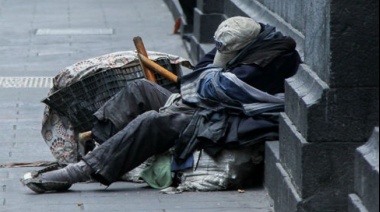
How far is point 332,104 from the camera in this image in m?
4.70

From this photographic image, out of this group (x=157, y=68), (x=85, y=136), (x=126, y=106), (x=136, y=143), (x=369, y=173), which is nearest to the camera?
(x=369, y=173)

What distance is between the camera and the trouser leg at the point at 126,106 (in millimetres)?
6566

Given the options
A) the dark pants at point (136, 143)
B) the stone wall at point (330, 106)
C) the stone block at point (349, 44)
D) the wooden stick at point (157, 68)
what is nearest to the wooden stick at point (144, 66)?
the wooden stick at point (157, 68)

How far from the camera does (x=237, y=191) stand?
20.4ft

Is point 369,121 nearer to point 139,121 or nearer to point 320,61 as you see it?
point 320,61

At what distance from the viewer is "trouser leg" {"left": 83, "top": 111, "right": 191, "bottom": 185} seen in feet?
20.1

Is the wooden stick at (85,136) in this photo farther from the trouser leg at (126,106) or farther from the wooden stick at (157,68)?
the wooden stick at (157,68)

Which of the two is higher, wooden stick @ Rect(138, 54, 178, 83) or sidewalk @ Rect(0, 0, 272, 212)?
wooden stick @ Rect(138, 54, 178, 83)

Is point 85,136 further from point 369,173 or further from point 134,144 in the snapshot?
point 369,173

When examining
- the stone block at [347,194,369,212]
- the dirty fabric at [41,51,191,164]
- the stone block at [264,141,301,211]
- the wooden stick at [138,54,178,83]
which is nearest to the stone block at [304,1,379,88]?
the stone block at [264,141,301,211]

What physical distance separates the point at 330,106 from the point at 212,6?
6586 mm

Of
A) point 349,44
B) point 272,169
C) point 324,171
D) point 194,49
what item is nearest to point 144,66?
point 272,169

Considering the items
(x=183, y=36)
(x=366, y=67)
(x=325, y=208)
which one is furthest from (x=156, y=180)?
(x=183, y=36)

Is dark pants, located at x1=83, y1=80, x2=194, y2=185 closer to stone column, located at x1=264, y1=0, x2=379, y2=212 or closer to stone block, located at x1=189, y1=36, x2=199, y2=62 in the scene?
stone column, located at x1=264, y1=0, x2=379, y2=212
